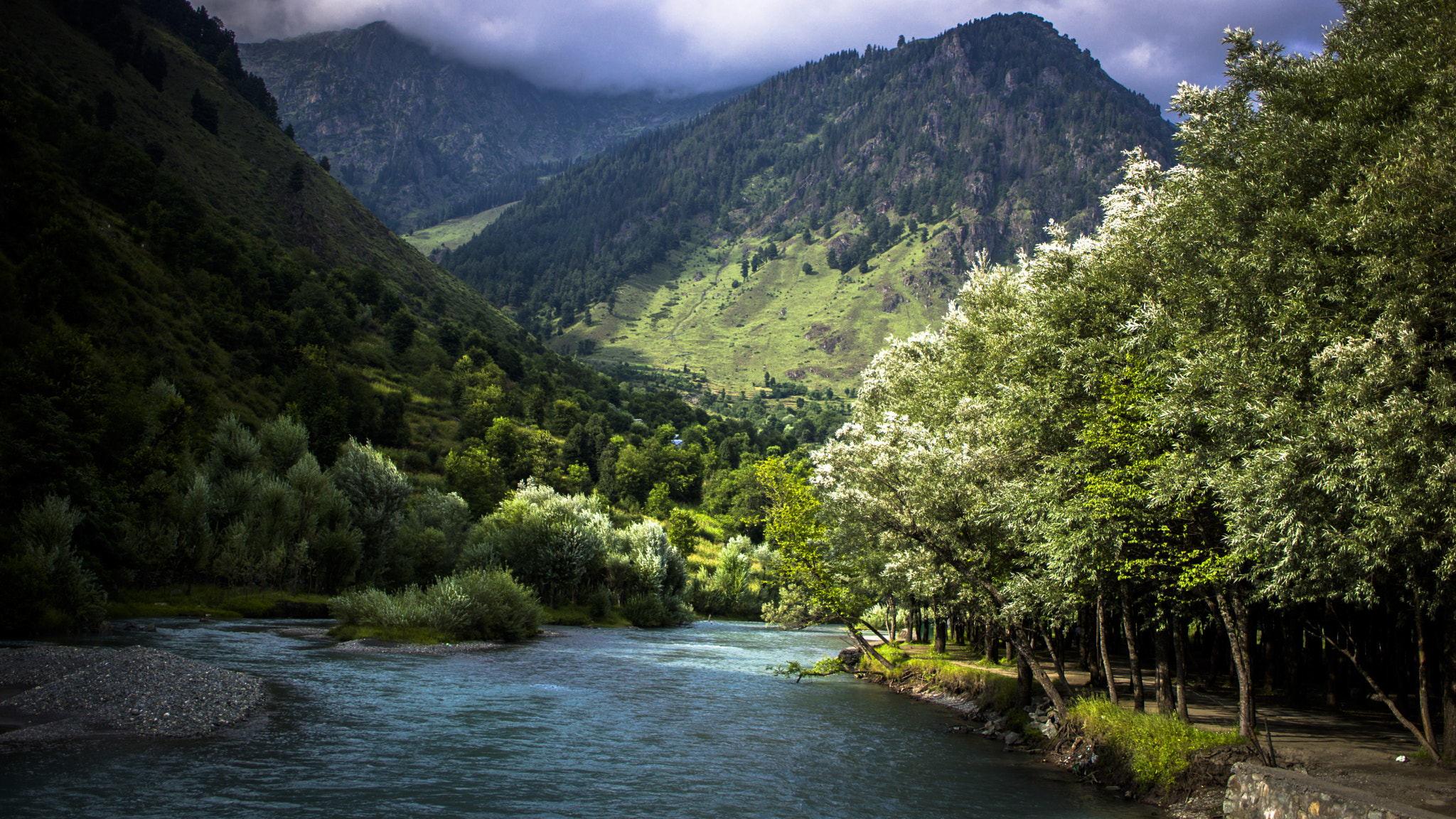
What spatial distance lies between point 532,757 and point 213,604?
48597mm

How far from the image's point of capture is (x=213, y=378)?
95.7m

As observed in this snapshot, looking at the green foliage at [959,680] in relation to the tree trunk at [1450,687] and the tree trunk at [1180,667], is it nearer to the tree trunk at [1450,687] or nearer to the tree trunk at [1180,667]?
the tree trunk at [1180,667]

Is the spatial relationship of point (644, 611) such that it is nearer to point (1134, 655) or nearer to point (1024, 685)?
point (1024, 685)

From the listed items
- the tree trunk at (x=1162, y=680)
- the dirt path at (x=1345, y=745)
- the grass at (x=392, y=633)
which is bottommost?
the grass at (x=392, y=633)

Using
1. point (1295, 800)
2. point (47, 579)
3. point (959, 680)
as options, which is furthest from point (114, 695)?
point (959, 680)

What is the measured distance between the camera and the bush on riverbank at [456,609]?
54312mm

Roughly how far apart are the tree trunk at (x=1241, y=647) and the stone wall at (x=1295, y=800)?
2434 millimetres

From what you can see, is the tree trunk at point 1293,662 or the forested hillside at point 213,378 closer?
the tree trunk at point 1293,662

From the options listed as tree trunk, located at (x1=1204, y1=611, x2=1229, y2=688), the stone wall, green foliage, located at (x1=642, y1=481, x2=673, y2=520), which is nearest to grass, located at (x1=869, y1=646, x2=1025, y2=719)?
tree trunk, located at (x1=1204, y1=611, x2=1229, y2=688)

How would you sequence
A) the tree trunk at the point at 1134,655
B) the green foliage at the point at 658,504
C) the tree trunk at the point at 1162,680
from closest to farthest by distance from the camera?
the tree trunk at the point at 1134,655 < the tree trunk at the point at 1162,680 < the green foliage at the point at 658,504

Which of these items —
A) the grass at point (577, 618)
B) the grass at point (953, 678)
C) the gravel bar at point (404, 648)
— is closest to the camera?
the grass at point (953, 678)

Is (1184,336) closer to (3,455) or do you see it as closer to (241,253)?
(3,455)

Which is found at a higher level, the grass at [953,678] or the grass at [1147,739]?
the grass at [1147,739]

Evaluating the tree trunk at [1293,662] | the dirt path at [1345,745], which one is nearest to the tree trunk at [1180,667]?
the dirt path at [1345,745]
